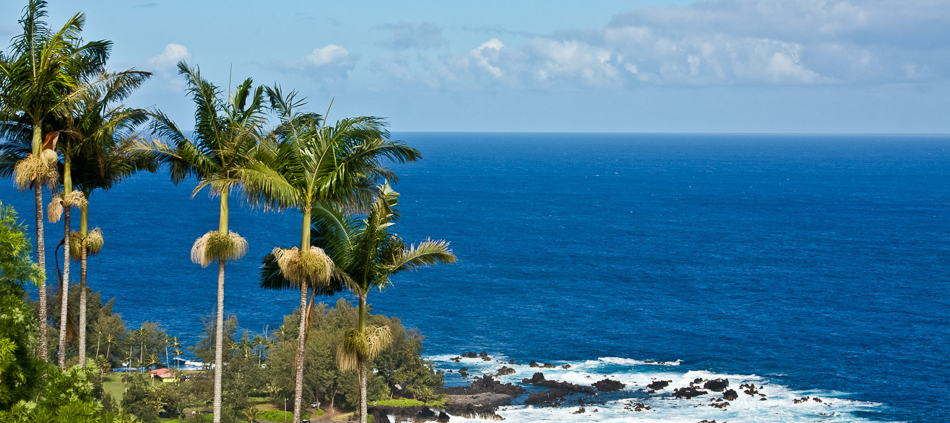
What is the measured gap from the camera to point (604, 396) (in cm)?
8475

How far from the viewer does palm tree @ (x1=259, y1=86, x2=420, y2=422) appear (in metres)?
26.2

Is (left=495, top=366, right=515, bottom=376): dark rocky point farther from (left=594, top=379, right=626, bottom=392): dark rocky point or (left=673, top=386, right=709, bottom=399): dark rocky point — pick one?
(left=673, top=386, right=709, bottom=399): dark rocky point

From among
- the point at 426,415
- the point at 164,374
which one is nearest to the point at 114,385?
the point at 164,374

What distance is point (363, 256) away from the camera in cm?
2747

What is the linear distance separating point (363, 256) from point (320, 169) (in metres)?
2.97

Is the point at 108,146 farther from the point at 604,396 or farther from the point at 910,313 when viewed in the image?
the point at 910,313

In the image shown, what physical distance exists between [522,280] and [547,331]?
32967mm

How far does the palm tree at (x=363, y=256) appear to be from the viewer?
27.5 m

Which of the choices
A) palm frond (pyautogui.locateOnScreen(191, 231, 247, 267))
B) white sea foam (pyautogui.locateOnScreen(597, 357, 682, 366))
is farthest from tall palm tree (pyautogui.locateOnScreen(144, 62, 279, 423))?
white sea foam (pyautogui.locateOnScreen(597, 357, 682, 366))

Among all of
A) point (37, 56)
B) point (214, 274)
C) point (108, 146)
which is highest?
point (37, 56)

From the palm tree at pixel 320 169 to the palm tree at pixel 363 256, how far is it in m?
0.73

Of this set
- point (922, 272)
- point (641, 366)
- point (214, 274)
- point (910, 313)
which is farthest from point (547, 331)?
point (922, 272)

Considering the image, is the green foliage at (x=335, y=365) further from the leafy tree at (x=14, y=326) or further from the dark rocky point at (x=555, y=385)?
the leafy tree at (x=14, y=326)

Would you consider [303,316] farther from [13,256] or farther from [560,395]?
[560,395]
